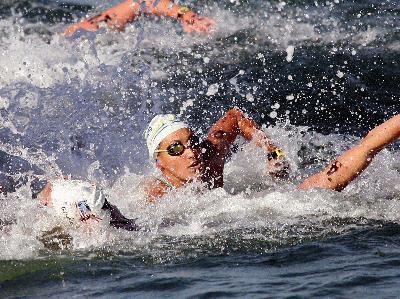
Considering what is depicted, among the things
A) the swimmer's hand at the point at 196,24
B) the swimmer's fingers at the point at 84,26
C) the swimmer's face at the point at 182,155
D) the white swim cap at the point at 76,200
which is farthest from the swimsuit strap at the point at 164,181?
the swimmer's fingers at the point at 84,26

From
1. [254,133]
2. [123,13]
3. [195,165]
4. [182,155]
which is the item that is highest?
[123,13]

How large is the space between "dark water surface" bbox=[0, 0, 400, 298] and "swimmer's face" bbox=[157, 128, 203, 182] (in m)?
0.19

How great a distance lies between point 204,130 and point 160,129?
129 inches

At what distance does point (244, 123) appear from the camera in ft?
32.3

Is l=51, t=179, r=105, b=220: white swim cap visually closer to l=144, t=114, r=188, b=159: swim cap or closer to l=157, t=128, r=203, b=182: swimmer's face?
l=157, t=128, r=203, b=182: swimmer's face

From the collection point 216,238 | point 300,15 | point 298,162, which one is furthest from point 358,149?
point 300,15

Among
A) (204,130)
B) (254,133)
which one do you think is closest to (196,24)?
(204,130)

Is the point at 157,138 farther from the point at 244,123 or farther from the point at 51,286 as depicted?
the point at 51,286

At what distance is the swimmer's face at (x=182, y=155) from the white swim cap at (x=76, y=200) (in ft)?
5.10

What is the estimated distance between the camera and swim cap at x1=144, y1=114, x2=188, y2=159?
8.91m

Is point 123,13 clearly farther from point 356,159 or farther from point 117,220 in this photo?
point 117,220

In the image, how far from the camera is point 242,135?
32.4 ft

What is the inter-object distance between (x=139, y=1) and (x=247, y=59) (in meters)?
2.01

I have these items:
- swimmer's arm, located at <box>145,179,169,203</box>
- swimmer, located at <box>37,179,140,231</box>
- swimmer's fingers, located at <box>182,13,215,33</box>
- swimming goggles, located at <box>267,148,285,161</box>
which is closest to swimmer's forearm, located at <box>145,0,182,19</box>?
swimmer's fingers, located at <box>182,13,215,33</box>
